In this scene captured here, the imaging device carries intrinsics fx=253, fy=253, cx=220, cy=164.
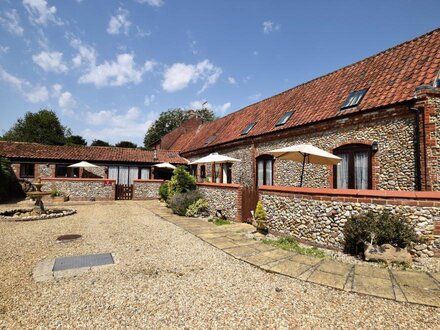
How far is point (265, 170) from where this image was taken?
1434 cm

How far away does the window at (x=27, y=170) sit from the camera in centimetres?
2058

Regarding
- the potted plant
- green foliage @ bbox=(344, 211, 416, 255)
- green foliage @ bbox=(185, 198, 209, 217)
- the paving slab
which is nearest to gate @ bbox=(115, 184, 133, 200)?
the potted plant

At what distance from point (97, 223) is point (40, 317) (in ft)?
24.9

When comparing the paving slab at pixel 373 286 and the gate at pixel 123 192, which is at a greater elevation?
the gate at pixel 123 192

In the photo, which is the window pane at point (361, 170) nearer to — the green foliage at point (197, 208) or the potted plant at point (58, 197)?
the green foliage at point (197, 208)

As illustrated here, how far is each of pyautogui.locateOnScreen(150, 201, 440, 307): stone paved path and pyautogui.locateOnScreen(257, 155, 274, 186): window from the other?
705cm

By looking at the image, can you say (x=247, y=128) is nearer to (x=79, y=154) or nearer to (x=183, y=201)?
(x=183, y=201)

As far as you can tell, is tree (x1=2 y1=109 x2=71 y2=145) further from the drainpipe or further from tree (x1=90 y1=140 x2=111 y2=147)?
the drainpipe

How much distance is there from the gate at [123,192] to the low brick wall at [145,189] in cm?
37

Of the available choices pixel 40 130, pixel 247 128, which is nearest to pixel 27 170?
pixel 247 128

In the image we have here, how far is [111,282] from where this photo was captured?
462 centimetres

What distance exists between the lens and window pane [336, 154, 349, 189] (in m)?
10.3

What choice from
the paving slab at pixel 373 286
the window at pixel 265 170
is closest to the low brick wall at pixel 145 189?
the window at pixel 265 170

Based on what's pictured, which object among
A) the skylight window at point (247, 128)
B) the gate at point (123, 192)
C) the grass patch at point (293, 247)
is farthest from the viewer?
the gate at point (123, 192)
